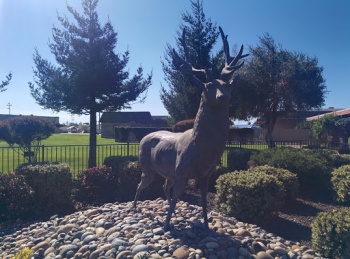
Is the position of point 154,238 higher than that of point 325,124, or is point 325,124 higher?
point 325,124

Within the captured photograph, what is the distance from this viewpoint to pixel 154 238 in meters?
4.87

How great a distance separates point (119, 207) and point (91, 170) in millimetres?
2748

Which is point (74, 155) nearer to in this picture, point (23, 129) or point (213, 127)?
point (23, 129)

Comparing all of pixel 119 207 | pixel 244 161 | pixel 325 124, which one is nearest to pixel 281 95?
pixel 325 124

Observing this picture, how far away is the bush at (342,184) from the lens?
27.0 feet

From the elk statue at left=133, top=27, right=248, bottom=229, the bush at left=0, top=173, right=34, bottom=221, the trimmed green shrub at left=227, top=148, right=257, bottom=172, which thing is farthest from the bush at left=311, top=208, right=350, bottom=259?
the bush at left=0, top=173, right=34, bottom=221

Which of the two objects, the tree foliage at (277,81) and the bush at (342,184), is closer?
the bush at (342,184)

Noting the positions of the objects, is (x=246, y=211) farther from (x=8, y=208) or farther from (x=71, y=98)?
(x=71, y=98)

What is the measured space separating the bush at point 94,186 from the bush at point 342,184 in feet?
20.0

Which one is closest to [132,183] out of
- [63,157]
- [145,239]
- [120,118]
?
[145,239]

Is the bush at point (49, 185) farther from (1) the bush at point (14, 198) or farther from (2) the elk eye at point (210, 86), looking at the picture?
(2) the elk eye at point (210, 86)

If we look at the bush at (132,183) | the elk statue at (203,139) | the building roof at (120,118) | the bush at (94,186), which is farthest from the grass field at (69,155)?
the building roof at (120,118)

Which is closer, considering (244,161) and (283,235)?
(283,235)

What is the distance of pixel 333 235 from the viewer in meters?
4.93
